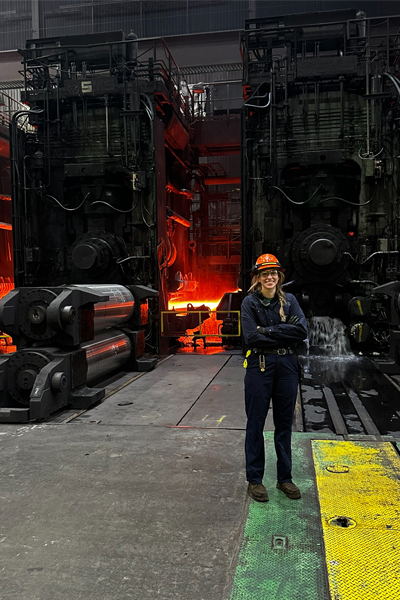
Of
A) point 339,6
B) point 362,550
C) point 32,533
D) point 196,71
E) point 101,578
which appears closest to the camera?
point 101,578

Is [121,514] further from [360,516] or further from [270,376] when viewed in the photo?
[360,516]

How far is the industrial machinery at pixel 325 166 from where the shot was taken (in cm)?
1052

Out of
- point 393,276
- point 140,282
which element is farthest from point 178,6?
point 393,276

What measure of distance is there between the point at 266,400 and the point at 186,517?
3.31ft

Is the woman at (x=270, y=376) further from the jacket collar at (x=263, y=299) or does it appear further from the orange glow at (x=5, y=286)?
the orange glow at (x=5, y=286)

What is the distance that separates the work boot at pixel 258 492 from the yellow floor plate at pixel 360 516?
0.42 m

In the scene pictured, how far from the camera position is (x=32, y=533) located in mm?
3096

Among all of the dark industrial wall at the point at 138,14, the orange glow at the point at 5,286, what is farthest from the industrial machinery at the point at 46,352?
the dark industrial wall at the point at 138,14

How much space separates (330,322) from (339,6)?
13.7 metres

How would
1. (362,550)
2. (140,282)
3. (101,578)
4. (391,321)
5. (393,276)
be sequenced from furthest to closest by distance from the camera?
(140,282) → (393,276) → (391,321) → (362,550) → (101,578)

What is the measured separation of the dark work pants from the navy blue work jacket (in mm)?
118

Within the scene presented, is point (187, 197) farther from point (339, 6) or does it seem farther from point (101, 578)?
point (101, 578)

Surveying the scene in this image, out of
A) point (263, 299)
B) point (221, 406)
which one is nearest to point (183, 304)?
point (221, 406)

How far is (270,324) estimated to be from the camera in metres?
3.65
